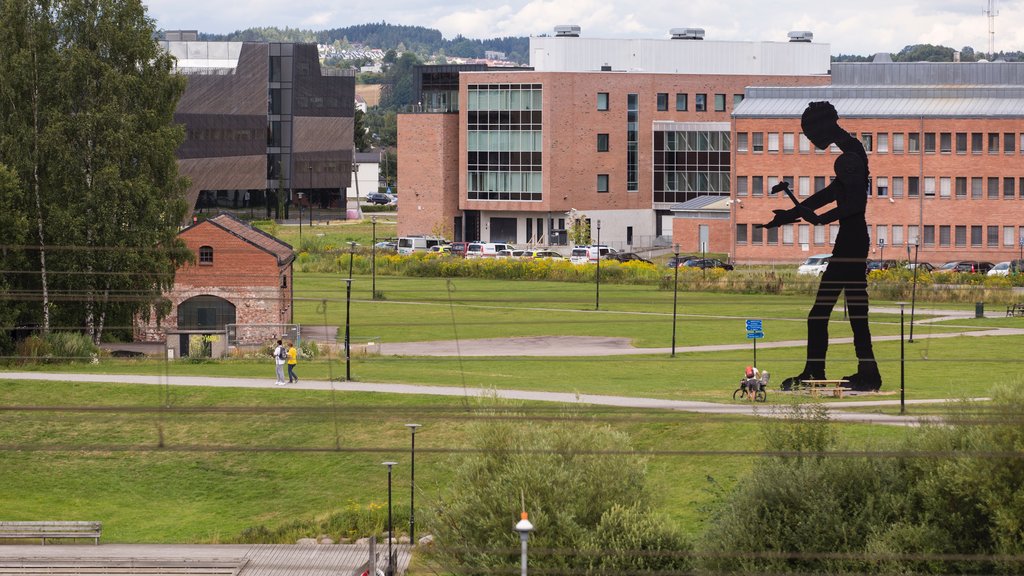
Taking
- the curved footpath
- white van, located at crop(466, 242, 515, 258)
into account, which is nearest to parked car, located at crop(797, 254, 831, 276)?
white van, located at crop(466, 242, 515, 258)

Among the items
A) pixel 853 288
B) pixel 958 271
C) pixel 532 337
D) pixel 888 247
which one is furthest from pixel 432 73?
pixel 853 288

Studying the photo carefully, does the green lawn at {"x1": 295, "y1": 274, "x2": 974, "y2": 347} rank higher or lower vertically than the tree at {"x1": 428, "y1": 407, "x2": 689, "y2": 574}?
higher

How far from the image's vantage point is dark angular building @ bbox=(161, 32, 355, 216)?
118m

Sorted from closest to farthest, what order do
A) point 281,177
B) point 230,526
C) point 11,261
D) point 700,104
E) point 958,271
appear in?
point 230,526 < point 11,261 < point 958,271 < point 700,104 < point 281,177

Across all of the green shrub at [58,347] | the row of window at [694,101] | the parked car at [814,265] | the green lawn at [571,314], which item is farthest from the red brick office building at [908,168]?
the green shrub at [58,347]

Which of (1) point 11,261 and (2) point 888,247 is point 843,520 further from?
(2) point 888,247

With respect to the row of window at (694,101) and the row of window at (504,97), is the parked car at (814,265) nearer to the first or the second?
the row of window at (504,97)

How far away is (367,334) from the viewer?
54.1 meters

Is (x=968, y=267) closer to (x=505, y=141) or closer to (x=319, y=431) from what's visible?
(x=505, y=141)

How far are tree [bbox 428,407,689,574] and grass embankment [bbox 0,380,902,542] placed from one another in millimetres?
4241

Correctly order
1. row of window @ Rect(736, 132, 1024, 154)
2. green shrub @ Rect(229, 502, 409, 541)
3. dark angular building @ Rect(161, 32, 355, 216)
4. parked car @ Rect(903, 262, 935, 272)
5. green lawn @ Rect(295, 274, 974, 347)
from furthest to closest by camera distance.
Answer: dark angular building @ Rect(161, 32, 355, 216), row of window @ Rect(736, 132, 1024, 154), parked car @ Rect(903, 262, 935, 272), green lawn @ Rect(295, 274, 974, 347), green shrub @ Rect(229, 502, 409, 541)

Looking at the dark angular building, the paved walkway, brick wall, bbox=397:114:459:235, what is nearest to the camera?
the paved walkway

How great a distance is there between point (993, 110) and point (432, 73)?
44375mm

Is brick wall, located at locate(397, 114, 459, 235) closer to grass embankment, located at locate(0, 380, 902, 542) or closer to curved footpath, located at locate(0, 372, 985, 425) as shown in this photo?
curved footpath, located at locate(0, 372, 985, 425)
